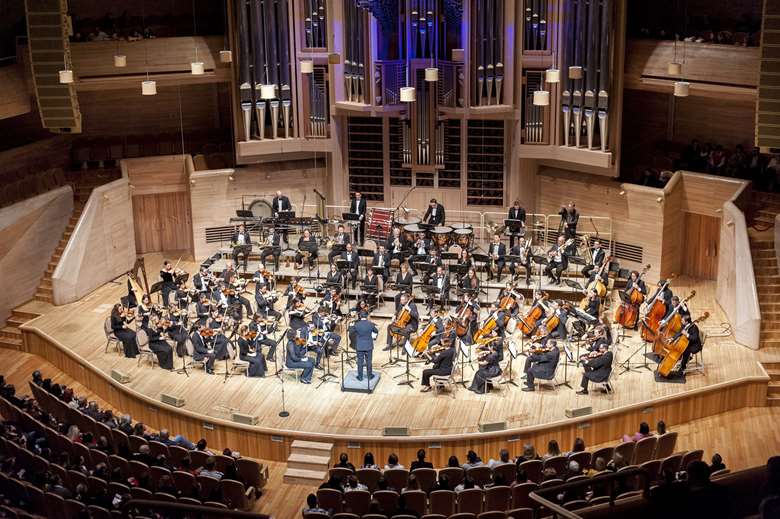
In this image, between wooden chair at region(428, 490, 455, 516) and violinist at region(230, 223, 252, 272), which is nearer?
wooden chair at region(428, 490, 455, 516)

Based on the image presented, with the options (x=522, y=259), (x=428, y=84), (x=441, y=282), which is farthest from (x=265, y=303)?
(x=428, y=84)

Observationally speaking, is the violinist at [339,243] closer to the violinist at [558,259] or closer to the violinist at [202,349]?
the violinist at [202,349]

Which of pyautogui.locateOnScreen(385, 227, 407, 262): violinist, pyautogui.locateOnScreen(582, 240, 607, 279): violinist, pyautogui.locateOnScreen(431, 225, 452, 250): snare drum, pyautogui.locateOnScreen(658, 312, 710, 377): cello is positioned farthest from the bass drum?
pyautogui.locateOnScreen(658, 312, 710, 377): cello

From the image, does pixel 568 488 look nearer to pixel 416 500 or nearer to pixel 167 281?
pixel 416 500

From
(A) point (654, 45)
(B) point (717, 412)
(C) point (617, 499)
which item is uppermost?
(A) point (654, 45)

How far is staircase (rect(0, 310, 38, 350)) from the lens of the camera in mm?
17891

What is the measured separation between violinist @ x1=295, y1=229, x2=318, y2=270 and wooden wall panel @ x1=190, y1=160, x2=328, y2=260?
2.09 metres

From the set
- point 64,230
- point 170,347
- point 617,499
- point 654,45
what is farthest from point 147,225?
point 617,499

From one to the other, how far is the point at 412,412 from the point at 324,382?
5.12 ft

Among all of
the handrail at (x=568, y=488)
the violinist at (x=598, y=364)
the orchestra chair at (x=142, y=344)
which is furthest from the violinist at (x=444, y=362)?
the handrail at (x=568, y=488)

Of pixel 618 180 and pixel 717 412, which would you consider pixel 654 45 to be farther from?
pixel 717 412

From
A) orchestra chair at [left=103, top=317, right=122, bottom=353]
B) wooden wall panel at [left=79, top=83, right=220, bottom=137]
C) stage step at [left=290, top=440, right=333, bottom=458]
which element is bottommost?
stage step at [left=290, top=440, right=333, bottom=458]

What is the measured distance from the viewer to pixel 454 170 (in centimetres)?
2022

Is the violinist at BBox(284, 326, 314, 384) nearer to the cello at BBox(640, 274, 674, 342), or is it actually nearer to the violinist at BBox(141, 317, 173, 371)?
the violinist at BBox(141, 317, 173, 371)
